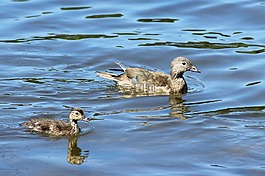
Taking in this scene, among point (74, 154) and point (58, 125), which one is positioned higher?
point (58, 125)

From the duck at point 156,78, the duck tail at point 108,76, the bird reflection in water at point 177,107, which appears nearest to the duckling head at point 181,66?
the duck at point 156,78

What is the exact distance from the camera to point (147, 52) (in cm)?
1834

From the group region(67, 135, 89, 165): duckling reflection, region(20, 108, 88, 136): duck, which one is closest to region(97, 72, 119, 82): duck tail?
region(20, 108, 88, 136): duck

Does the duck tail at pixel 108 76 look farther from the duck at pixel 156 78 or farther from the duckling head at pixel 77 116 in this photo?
the duckling head at pixel 77 116

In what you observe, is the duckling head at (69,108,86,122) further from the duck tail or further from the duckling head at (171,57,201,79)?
the duckling head at (171,57,201,79)

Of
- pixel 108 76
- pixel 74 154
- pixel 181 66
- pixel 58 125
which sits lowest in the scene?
pixel 74 154

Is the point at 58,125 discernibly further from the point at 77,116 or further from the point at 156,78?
the point at 156,78

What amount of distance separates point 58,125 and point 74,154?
3.62 feet

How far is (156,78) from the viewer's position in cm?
1647

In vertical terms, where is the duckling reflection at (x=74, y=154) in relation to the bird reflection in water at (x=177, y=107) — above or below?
below

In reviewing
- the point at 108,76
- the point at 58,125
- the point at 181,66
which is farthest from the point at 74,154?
the point at 181,66

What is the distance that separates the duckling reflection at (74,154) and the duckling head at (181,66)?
4.19m

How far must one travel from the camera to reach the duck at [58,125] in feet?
42.8

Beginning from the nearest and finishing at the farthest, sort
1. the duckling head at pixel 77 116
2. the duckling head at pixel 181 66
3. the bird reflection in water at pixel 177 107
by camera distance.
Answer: the duckling head at pixel 77 116, the bird reflection in water at pixel 177 107, the duckling head at pixel 181 66
